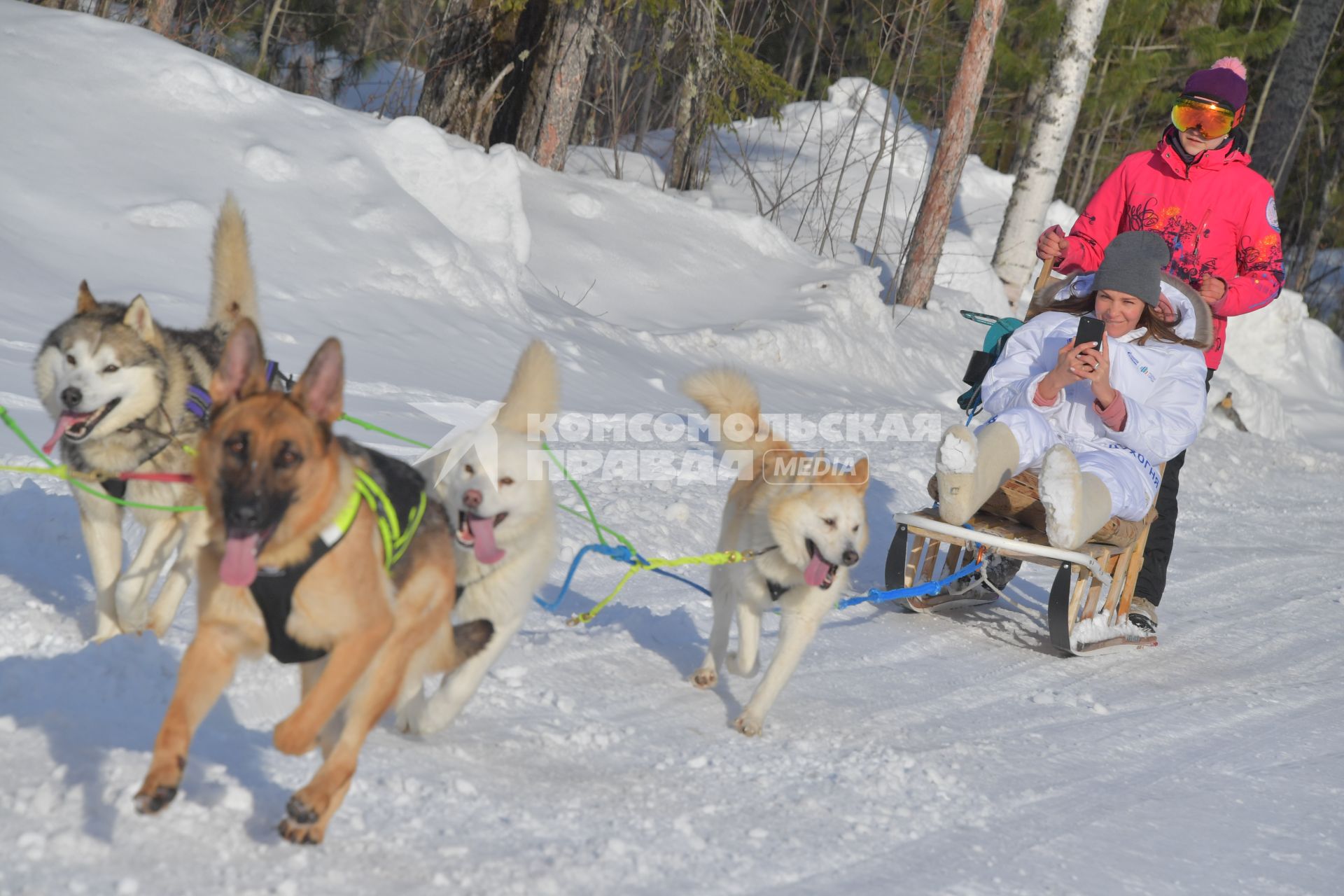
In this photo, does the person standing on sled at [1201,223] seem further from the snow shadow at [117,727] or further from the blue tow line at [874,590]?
the snow shadow at [117,727]

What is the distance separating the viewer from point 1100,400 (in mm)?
4945

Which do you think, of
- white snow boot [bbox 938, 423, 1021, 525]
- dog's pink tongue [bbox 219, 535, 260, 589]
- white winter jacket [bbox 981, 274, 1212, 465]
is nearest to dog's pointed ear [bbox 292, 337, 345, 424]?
dog's pink tongue [bbox 219, 535, 260, 589]

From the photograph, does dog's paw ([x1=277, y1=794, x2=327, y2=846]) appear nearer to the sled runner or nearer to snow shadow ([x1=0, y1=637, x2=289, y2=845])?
snow shadow ([x1=0, y1=637, x2=289, y2=845])

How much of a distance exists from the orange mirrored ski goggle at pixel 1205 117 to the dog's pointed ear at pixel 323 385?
14.6 ft

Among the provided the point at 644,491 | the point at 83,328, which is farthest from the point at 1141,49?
the point at 83,328

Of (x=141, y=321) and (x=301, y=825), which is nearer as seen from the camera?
(x=301, y=825)

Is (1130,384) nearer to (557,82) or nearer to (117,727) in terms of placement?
(117,727)

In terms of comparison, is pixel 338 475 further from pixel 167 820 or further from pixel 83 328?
pixel 83 328

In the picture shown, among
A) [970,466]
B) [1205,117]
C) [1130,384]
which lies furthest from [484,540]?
[1205,117]

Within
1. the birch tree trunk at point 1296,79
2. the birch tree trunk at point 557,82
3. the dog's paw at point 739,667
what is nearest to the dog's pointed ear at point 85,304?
the dog's paw at point 739,667

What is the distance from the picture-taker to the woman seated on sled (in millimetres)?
4758

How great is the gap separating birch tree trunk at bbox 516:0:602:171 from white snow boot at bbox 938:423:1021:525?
7634mm

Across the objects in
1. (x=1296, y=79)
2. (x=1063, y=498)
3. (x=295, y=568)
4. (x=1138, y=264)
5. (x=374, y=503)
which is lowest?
(x=295, y=568)

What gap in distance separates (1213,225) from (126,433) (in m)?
4.86
